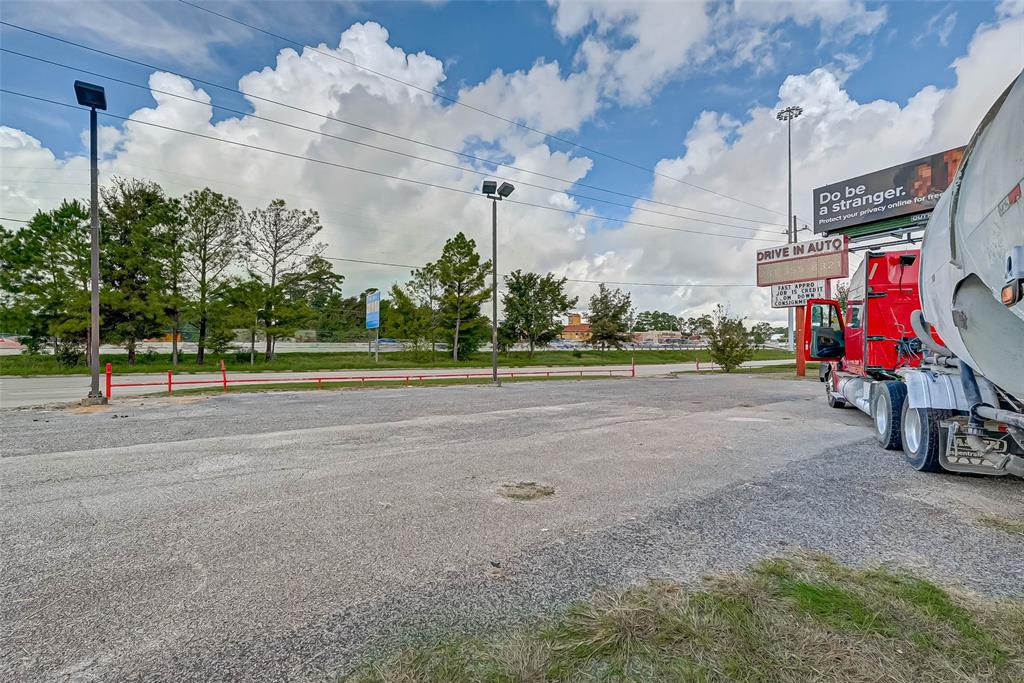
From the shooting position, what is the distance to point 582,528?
3584 millimetres

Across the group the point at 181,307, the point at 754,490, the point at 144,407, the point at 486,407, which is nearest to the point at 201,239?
the point at 181,307

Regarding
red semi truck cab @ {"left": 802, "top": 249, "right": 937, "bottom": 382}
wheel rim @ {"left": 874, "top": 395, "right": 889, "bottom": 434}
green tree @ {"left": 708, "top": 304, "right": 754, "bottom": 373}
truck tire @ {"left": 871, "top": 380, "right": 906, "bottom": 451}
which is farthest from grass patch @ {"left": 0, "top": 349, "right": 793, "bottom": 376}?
truck tire @ {"left": 871, "top": 380, "right": 906, "bottom": 451}

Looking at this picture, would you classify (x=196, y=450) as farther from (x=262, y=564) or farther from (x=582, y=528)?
(x=582, y=528)

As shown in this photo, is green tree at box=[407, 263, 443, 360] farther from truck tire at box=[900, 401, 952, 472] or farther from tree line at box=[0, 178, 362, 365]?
truck tire at box=[900, 401, 952, 472]

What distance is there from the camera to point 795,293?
25609 mm

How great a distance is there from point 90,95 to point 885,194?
3197 centimetres

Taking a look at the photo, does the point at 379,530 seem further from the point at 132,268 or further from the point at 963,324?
the point at 132,268

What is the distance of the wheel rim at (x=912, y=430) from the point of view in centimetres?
546

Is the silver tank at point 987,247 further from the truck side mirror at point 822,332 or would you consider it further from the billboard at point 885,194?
the billboard at point 885,194

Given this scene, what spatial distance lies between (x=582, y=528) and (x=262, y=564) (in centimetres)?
222

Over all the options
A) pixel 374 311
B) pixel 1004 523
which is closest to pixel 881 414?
pixel 1004 523

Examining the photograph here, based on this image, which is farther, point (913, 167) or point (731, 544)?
point (913, 167)

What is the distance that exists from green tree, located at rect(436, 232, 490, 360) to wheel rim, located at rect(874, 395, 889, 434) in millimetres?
30226

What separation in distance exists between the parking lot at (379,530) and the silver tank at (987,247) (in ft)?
4.46
